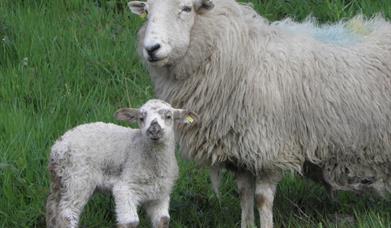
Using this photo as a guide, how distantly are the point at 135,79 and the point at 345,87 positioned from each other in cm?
252

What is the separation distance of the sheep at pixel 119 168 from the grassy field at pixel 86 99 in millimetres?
839

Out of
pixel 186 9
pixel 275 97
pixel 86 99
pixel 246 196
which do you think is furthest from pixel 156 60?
pixel 86 99

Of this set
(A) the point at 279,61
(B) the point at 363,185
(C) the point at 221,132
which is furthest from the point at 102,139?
(B) the point at 363,185

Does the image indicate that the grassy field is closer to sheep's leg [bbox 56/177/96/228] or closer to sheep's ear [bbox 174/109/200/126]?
sheep's leg [bbox 56/177/96/228]

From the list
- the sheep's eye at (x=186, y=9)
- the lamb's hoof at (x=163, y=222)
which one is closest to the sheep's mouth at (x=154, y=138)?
the lamb's hoof at (x=163, y=222)

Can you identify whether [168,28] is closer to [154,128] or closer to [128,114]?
[128,114]

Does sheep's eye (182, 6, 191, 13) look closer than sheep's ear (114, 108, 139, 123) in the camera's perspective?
No

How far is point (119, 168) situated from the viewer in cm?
659

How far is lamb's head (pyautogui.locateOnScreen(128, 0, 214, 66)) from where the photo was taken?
6789 mm

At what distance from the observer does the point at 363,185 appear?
24.6 ft

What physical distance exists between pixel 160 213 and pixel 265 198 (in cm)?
87

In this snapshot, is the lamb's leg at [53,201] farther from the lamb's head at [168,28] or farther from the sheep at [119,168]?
the lamb's head at [168,28]

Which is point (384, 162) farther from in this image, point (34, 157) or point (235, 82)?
point (34, 157)

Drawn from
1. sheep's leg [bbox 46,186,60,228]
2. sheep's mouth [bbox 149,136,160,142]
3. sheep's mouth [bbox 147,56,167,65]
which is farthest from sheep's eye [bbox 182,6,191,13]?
sheep's leg [bbox 46,186,60,228]
